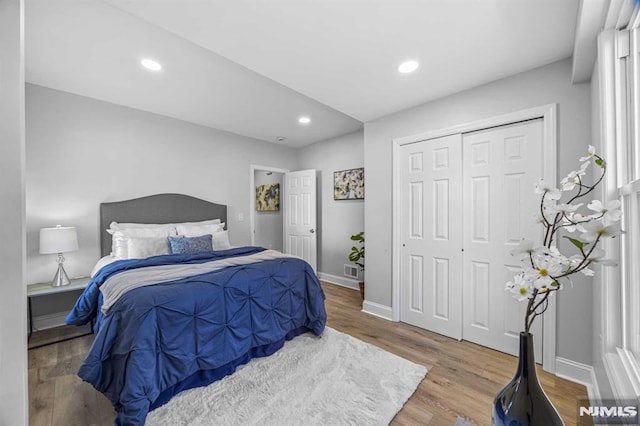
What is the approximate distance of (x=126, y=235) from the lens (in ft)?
9.57

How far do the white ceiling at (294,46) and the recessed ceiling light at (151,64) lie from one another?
5 centimetres

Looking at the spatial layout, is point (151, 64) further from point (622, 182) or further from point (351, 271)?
point (351, 271)

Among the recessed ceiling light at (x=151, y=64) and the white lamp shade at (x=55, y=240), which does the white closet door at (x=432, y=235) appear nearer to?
the recessed ceiling light at (x=151, y=64)

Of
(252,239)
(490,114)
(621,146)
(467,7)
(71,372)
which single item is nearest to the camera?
(621,146)

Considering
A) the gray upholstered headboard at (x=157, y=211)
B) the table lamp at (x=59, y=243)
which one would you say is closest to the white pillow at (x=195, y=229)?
the gray upholstered headboard at (x=157, y=211)

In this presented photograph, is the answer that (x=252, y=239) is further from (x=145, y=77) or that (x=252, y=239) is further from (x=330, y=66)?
(x=330, y=66)

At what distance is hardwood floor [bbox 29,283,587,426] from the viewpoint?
1.60 m

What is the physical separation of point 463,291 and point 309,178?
3.07 meters

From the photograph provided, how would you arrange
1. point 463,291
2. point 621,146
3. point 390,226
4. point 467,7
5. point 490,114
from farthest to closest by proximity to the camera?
point 390,226 → point 463,291 → point 490,114 → point 467,7 → point 621,146

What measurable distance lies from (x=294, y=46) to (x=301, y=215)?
3.28 metres

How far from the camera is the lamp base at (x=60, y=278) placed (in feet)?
8.38

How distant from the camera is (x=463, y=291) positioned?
8.32ft

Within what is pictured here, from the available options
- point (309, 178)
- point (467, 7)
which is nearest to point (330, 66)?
point (467, 7)

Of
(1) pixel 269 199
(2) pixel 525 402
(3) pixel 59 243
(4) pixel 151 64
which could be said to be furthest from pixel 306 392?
(1) pixel 269 199
